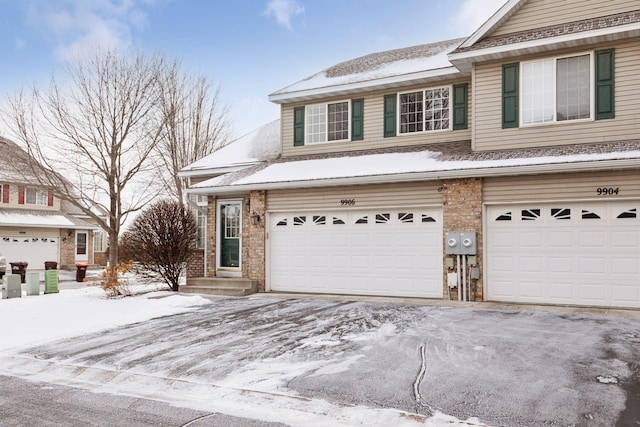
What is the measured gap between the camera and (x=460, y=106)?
1250 cm

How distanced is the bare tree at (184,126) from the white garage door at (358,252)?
12.9 metres

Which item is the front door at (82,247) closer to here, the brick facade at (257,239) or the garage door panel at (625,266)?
the brick facade at (257,239)

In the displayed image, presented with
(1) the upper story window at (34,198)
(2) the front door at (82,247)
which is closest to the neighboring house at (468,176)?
(1) the upper story window at (34,198)

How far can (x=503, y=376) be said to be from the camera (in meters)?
5.53

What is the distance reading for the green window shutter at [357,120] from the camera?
45.0ft

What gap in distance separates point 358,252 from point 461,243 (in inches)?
104

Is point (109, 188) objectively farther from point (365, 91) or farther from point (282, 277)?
point (365, 91)

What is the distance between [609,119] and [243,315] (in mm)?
8546

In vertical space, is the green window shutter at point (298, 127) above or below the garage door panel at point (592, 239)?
above

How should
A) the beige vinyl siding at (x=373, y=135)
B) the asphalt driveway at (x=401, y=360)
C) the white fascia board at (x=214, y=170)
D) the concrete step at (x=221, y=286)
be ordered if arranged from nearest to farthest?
the asphalt driveway at (x=401, y=360), the beige vinyl siding at (x=373, y=135), the concrete step at (x=221, y=286), the white fascia board at (x=214, y=170)

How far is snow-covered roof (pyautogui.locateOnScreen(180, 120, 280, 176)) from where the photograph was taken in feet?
50.2

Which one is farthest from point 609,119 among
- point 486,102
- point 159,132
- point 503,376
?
point 159,132

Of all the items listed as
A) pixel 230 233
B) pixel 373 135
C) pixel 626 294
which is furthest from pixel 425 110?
pixel 230 233

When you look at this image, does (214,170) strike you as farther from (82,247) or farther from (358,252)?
(82,247)
